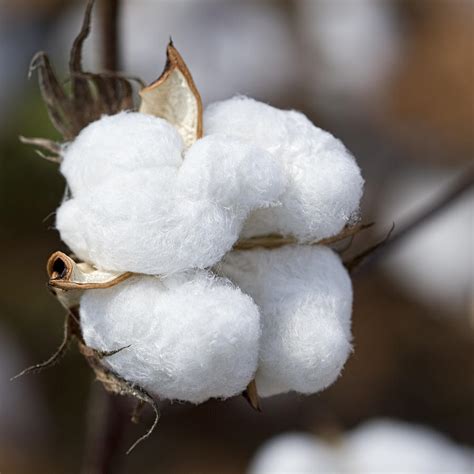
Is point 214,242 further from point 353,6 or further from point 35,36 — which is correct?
point 353,6

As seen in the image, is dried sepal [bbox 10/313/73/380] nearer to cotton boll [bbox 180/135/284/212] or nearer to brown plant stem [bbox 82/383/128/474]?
cotton boll [bbox 180/135/284/212]

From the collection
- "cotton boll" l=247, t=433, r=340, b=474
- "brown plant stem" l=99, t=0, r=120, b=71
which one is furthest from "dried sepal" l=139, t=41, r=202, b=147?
"cotton boll" l=247, t=433, r=340, b=474

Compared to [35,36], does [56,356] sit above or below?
above

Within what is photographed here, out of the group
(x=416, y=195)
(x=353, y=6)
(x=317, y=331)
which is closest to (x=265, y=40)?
(x=353, y=6)

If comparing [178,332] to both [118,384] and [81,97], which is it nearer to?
[118,384]

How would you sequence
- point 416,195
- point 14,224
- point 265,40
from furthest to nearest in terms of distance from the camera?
point 265,40
point 416,195
point 14,224

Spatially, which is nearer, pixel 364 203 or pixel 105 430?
pixel 105 430

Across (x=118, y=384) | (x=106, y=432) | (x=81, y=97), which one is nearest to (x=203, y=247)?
(x=118, y=384)
